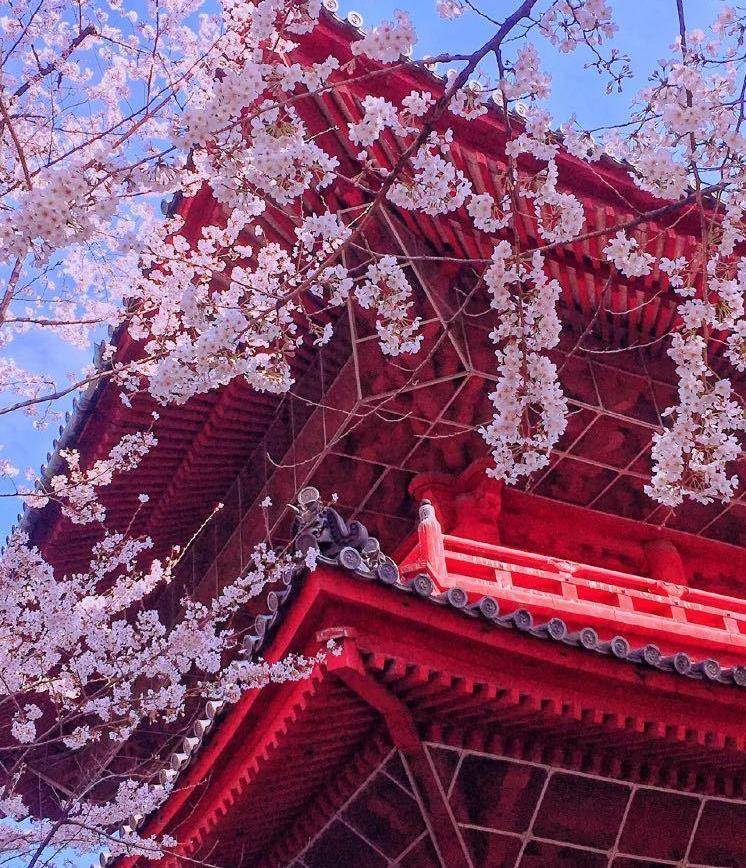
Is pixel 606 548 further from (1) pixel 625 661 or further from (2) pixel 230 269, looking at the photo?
(2) pixel 230 269

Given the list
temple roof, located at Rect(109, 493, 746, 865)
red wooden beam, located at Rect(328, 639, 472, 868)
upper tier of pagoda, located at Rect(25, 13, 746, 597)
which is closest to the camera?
temple roof, located at Rect(109, 493, 746, 865)

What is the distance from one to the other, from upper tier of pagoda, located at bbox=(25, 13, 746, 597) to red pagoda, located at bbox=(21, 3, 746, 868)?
2 cm

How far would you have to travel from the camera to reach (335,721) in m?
5.39

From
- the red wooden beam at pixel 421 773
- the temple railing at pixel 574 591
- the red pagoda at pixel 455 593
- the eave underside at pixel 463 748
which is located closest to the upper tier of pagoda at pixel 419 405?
the red pagoda at pixel 455 593

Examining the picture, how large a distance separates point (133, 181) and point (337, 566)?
2.27 meters

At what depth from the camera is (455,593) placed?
16.9 ft

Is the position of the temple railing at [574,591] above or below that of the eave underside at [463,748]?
above

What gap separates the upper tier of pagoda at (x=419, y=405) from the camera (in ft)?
22.3

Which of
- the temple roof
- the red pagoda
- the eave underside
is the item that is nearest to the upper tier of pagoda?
the red pagoda

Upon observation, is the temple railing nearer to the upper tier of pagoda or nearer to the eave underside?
the upper tier of pagoda

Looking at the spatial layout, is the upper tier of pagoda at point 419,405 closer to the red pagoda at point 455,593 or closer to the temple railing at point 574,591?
the red pagoda at point 455,593

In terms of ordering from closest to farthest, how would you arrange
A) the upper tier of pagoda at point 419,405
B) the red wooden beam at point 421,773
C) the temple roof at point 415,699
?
the temple roof at point 415,699 < the red wooden beam at point 421,773 < the upper tier of pagoda at point 419,405

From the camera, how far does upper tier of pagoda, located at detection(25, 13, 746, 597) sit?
6793 mm

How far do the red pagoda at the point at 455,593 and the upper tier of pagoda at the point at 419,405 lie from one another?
0.02 meters
